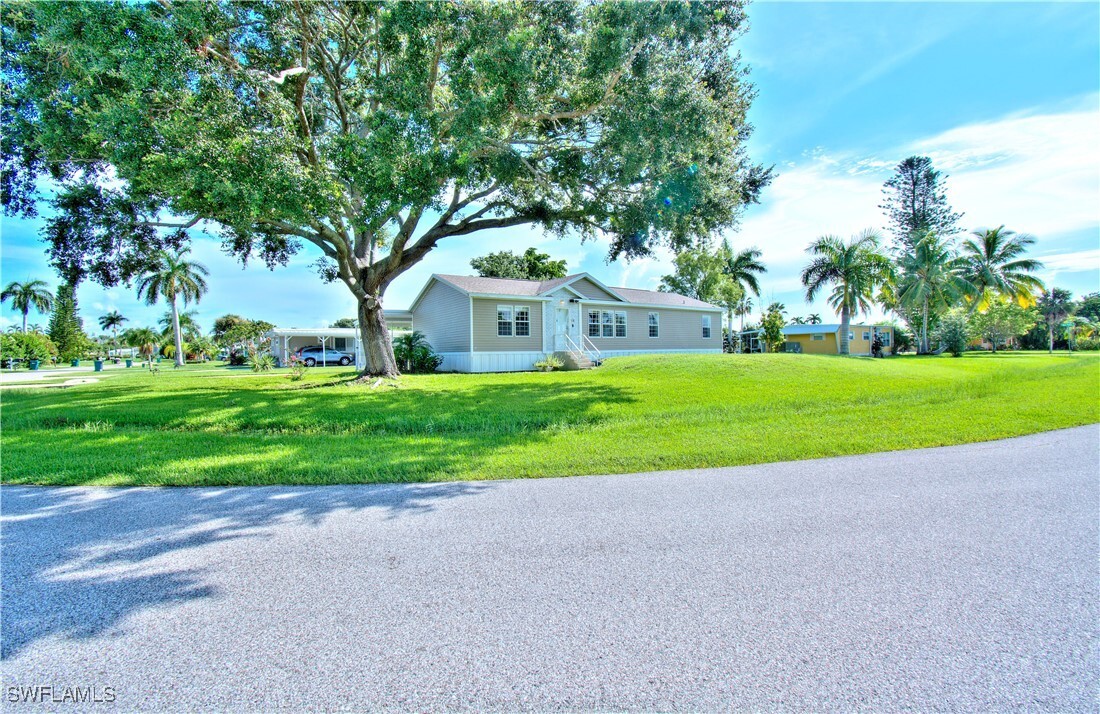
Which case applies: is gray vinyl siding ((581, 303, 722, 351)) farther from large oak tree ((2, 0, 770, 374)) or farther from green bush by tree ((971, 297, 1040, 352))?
green bush by tree ((971, 297, 1040, 352))

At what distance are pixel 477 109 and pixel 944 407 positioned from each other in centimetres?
1105

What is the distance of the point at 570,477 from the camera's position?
5422 mm

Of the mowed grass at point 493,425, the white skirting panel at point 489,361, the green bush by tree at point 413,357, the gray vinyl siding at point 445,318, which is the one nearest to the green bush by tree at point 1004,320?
the mowed grass at point 493,425

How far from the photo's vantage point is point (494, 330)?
72.3 ft

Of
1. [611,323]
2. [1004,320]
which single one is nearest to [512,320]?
[611,323]

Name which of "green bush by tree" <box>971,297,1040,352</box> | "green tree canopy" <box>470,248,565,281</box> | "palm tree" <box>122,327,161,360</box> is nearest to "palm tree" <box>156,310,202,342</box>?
"palm tree" <box>122,327,161,360</box>

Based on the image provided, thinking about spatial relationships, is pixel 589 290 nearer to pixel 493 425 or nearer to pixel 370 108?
pixel 370 108

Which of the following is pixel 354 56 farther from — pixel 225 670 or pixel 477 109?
pixel 225 670

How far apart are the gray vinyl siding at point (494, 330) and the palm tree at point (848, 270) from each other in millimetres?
19387

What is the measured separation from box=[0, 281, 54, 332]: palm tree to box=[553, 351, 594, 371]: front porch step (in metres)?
63.2

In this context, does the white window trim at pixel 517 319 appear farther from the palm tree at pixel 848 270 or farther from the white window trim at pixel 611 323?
the palm tree at pixel 848 270

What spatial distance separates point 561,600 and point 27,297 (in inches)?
3026

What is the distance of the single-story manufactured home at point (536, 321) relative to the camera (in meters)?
21.8

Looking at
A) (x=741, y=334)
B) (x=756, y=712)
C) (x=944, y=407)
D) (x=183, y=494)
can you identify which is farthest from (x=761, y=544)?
(x=741, y=334)
